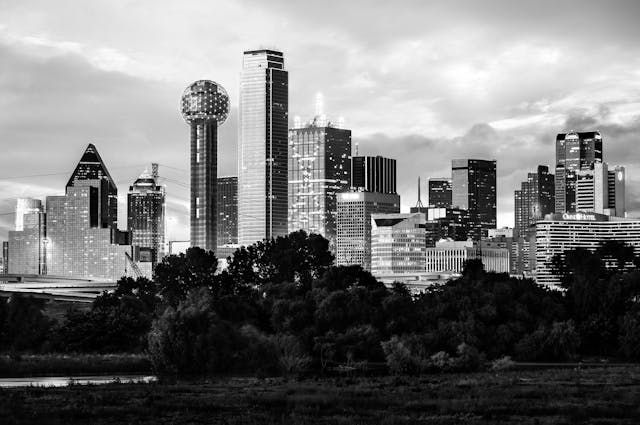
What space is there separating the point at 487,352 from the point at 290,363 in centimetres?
2997

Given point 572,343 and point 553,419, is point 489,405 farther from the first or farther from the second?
point 572,343

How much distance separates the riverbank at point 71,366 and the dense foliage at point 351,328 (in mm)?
5102

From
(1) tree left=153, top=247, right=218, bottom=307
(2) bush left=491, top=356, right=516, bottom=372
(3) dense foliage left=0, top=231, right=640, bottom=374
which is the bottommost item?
(2) bush left=491, top=356, right=516, bottom=372

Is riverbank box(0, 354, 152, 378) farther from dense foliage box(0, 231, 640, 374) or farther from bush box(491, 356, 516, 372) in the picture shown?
bush box(491, 356, 516, 372)

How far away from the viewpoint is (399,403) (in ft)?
260

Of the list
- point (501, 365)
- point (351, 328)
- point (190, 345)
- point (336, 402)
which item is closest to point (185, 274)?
point (351, 328)

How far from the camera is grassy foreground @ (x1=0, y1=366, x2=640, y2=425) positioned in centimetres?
6944

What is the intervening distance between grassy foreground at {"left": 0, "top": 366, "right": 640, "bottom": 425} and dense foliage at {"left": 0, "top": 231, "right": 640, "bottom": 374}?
739 inches

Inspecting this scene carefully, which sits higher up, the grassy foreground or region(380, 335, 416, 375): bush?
the grassy foreground

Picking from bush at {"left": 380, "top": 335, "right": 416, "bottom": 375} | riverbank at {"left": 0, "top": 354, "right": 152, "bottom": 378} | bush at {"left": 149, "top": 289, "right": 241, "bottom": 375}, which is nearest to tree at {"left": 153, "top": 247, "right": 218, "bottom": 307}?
riverbank at {"left": 0, "top": 354, "right": 152, "bottom": 378}

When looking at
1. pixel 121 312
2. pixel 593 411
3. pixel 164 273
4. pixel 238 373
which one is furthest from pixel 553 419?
pixel 164 273

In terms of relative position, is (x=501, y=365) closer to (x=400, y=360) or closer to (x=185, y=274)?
(x=400, y=360)

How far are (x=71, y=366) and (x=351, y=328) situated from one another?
1399 inches

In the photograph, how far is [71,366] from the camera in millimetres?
123875
